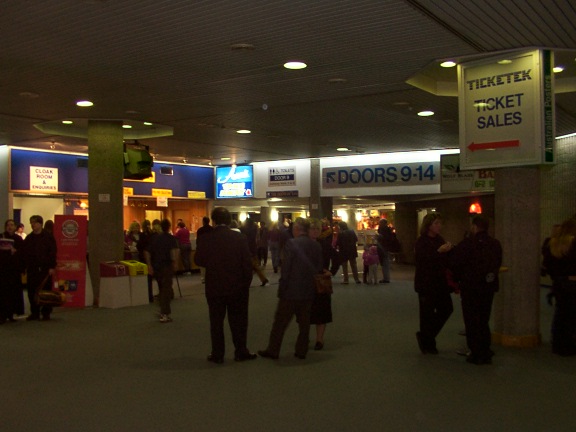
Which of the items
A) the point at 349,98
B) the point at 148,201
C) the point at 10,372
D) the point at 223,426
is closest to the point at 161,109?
the point at 349,98

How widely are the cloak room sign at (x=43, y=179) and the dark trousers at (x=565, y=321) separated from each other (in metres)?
13.8

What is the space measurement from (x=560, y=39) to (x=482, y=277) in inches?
117

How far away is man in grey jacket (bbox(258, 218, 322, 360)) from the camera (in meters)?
7.52

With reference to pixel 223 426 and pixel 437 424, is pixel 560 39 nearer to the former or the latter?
pixel 437 424

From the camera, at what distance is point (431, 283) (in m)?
7.69

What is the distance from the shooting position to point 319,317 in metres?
8.05

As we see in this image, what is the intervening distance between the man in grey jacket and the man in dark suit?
1.33 ft

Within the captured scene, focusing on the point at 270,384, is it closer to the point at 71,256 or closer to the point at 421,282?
the point at 421,282

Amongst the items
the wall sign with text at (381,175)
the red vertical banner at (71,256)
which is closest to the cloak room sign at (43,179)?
the red vertical banner at (71,256)

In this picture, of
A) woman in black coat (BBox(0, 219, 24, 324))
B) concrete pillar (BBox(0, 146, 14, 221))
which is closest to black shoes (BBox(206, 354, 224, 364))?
woman in black coat (BBox(0, 219, 24, 324))

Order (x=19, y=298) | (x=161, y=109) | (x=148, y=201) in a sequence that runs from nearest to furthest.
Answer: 1. (x=19, y=298)
2. (x=161, y=109)
3. (x=148, y=201)

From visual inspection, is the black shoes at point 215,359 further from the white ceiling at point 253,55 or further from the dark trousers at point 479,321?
the white ceiling at point 253,55

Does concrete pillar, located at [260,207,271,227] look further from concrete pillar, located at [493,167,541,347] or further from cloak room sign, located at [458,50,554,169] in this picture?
concrete pillar, located at [493,167,541,347]

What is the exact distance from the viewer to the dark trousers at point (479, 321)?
24.1ft
